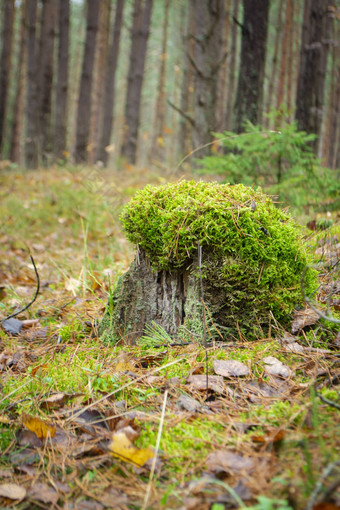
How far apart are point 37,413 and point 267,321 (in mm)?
1357

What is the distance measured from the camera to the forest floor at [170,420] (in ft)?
4.02

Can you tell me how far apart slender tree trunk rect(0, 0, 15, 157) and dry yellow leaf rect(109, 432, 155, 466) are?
15.5 meters

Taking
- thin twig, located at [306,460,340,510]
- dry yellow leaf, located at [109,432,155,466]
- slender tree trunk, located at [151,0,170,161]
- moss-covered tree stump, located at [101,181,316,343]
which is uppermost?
slender tree trunk, located at [151,0,170,161]

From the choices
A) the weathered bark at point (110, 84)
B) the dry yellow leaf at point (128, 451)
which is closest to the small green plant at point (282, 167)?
the dry yellow leaf at point (128, 451)

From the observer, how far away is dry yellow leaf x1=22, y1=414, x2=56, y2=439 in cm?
160

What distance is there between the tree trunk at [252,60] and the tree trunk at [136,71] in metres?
8.51

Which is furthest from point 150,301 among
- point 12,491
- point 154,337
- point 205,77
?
point 205,77

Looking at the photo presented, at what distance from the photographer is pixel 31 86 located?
46.4 feet

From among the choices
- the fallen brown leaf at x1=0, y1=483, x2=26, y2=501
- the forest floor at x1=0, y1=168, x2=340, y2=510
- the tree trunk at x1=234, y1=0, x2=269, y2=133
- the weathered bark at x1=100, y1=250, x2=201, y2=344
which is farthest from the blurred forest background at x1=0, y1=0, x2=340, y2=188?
the fallen brown leaf at x1=0, y1=483, x2=26, y2=501

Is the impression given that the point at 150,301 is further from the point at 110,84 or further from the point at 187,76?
A: the point at 187,76

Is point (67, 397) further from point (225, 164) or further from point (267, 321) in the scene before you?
point (225, 164)

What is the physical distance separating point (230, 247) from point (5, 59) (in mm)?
17030

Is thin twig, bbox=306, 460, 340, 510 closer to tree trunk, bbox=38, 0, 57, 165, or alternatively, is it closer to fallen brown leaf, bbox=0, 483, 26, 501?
fallen brown leaf, bbox=0, 483, 26, 501

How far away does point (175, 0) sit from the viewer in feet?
73.2
